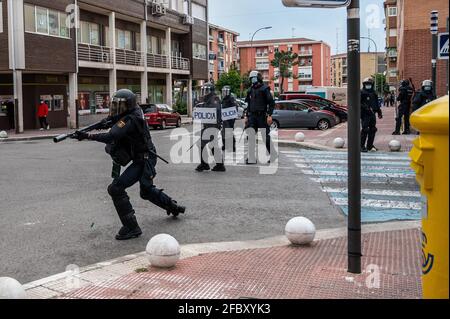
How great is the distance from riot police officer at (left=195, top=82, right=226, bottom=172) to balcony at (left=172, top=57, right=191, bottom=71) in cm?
3767

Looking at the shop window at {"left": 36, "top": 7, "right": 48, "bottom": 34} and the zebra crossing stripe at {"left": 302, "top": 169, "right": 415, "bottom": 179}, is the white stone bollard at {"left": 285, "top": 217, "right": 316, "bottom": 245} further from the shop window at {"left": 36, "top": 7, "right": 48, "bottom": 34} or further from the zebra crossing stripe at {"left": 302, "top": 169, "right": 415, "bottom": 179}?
the shop window at {"left": 36, "top": 7, "right": 48, "bottom": 34}

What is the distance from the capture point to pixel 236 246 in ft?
20.8

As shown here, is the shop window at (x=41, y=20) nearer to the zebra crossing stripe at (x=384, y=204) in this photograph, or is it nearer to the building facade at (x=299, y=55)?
the zebra crossing stripe at (x=384, y=204)

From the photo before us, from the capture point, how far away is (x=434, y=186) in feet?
8.99

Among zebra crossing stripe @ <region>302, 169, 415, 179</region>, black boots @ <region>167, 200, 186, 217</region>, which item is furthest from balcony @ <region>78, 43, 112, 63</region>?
black boots @ <region>167, 200, 186, 217</region>

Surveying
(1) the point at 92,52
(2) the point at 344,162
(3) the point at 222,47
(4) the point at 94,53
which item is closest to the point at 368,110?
(2) the point at 344,162

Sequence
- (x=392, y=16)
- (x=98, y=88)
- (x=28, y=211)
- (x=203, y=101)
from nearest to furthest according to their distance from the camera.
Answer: (x=28, y=211) < (x=203, y=101) < (x=98, y=88) < (x=392, y=16)

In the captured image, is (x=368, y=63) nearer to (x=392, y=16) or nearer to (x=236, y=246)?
(x=392, y=16)

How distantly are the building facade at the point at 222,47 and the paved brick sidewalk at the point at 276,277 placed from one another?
301ft

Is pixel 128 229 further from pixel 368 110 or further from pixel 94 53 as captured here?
pixel 94 53

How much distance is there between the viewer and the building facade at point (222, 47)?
101 m

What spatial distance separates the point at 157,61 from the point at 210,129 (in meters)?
35.3

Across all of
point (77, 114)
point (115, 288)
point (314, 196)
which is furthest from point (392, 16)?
point (115, 288)

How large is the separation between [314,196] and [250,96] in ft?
15.8
